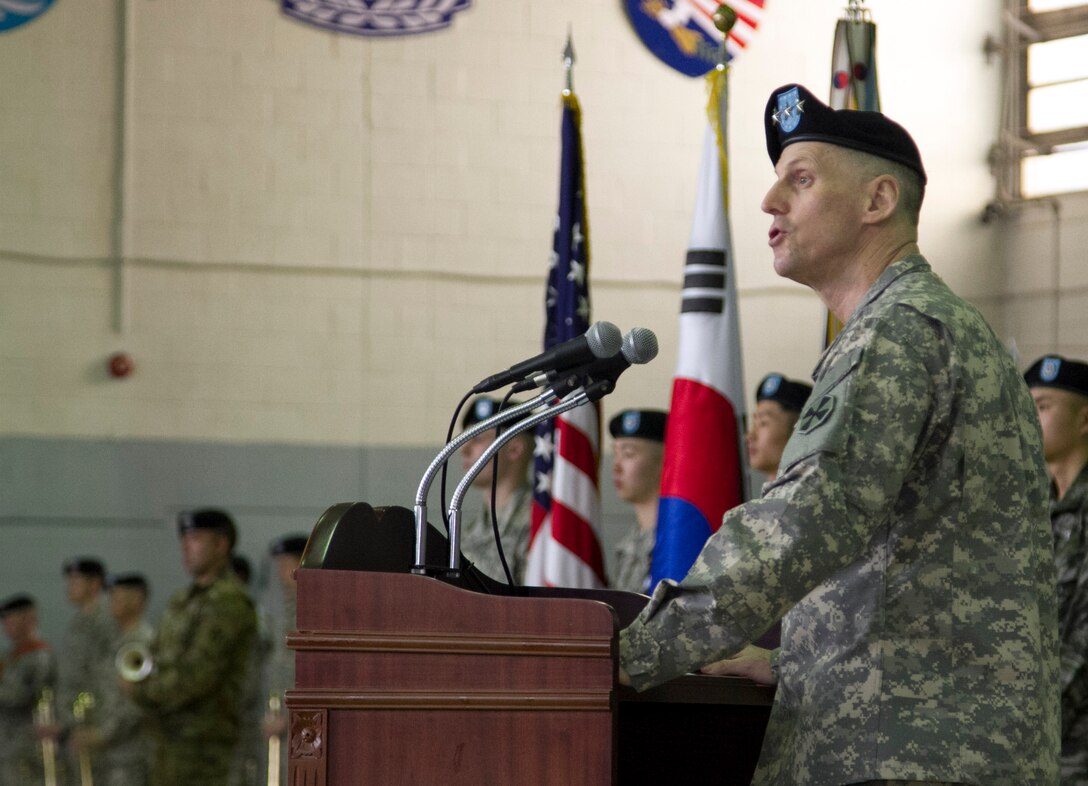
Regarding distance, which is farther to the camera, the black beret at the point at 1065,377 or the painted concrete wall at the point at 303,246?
the painted concrete wall at the point at 303,246

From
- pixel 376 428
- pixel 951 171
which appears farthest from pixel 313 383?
pixel 951 171

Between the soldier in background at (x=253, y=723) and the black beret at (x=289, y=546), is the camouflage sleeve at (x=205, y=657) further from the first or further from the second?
the black beret at (x=289, y=546)

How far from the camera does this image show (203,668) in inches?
220

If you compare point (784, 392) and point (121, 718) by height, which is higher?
point (784, 392)

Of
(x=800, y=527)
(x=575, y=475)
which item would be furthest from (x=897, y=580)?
(x=575, y=475)

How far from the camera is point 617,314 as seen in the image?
6.64 m

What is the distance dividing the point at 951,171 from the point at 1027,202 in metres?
0.39

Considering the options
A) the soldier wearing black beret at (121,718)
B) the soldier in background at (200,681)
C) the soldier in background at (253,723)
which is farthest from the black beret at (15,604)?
the soldier in background at (253,723)

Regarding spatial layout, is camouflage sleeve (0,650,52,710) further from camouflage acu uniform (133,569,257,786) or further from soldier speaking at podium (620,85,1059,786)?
soldier speaking at podium (620,85,1059,786)

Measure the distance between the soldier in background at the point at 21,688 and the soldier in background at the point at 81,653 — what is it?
10cm

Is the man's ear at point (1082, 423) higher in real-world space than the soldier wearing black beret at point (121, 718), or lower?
higher

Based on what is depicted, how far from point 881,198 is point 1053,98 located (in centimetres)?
578

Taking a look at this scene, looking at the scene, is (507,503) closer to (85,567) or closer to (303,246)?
(303,246)

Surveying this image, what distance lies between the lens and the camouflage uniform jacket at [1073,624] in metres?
3.12
